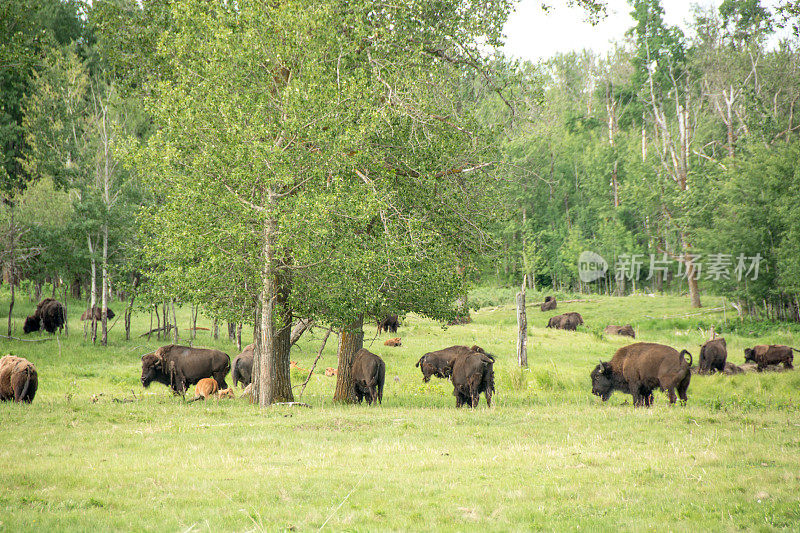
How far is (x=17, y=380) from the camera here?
58.9ft

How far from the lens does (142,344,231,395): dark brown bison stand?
21.1 metres

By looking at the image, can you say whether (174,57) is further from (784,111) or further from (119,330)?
(784,111)

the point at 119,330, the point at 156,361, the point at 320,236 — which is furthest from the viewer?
the point at 119,330

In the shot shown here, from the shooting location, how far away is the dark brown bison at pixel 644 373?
55.7 feet

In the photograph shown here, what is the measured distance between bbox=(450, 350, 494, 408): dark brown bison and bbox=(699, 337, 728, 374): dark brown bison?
41.8 feet

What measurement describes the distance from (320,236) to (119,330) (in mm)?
26625

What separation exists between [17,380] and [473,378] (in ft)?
40.1

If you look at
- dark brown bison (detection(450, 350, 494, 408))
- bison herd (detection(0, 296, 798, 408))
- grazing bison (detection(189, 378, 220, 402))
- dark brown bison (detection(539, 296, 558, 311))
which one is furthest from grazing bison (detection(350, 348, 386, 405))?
dark brown bison (detection(539, 296, 558, 311))

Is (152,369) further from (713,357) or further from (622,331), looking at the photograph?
(622,331)

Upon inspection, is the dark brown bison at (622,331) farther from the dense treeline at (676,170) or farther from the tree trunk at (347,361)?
the tree trunk at (347,361)

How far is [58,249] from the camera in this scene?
109 feet

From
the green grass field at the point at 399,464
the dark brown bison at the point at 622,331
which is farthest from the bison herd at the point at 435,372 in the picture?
the dark brown bison at the point at 622,331

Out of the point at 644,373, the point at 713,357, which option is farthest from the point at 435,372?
the point at 713,357

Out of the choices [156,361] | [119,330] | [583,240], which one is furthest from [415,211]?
[583,240]
